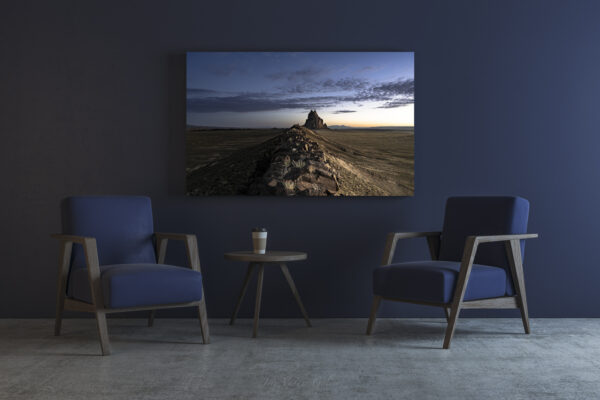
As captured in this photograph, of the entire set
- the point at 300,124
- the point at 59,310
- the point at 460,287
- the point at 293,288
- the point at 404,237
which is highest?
the point at 300,124

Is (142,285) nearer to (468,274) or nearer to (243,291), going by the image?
(243,291)

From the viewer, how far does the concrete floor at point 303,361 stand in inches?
101

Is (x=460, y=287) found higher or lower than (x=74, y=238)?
lower

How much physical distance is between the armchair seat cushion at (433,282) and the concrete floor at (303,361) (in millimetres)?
272

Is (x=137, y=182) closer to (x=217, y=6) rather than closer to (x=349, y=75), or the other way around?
(x=217, y=6)

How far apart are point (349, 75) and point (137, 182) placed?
5.48 ft

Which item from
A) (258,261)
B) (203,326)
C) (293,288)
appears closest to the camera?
(203,326)

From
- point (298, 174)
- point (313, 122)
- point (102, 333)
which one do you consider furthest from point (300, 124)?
point (102, 333)

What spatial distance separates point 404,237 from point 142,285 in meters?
1.64

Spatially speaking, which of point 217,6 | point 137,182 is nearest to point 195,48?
point 217,6

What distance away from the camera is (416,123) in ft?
14.4

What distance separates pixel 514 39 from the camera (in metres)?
4.39

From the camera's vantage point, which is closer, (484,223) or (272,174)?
(484,223)

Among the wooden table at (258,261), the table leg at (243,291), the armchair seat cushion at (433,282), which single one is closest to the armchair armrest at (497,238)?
the armchair seat cushion at (433,282)
